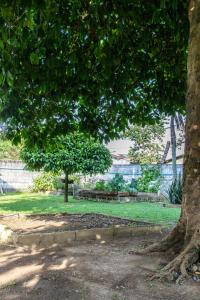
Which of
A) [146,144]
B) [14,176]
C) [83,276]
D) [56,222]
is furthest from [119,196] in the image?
[83,276]

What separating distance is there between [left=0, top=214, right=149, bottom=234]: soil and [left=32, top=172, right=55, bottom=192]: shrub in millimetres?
10053

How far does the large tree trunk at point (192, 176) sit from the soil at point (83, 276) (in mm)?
324

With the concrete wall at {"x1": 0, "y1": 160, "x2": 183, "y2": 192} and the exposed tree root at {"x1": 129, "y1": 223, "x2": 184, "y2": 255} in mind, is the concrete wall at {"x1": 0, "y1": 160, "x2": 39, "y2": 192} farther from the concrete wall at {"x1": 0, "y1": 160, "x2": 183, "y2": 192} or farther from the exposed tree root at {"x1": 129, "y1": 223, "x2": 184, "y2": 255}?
the exposed tree root at {"x1": 129, "y1": 223, "x2": 184, "y2": 255}

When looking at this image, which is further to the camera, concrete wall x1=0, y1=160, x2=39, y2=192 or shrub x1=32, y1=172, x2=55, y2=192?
concrete wall x1=0, y1=160, x2=39, y2=192

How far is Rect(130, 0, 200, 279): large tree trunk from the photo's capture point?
4723mm

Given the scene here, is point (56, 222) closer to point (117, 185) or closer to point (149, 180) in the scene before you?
point (117, 185)

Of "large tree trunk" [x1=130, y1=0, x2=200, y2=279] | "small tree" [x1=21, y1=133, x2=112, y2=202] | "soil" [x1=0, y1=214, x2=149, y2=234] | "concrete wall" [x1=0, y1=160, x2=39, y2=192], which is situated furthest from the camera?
"concrete wall" [x1=0, y1=160, x2=39, y2=192]

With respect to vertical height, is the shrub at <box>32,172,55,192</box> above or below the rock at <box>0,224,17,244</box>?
above

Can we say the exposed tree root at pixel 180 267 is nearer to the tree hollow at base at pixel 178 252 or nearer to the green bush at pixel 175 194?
the tree hollow at base at pixel 178 252

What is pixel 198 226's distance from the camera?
468 centimetres

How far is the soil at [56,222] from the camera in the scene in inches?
266

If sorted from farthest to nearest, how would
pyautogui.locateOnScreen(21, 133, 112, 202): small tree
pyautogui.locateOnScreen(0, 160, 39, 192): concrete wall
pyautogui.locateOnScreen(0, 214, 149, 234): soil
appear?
pyautogui.locateOnScreen(0, 160, 39, 192): concrete wall < pyautogui.locateOnScreen(21, 133, 112, 202): small tree < pyautogui.locateOnScreen(0, 214, 149, 234): soil

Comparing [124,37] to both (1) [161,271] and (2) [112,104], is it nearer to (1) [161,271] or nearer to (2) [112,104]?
(2) [112,104]

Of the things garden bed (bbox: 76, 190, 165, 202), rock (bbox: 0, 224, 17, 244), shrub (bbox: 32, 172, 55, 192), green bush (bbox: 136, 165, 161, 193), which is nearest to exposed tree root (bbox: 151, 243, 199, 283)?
rock (bbox: 0, 224, 17, 244)
